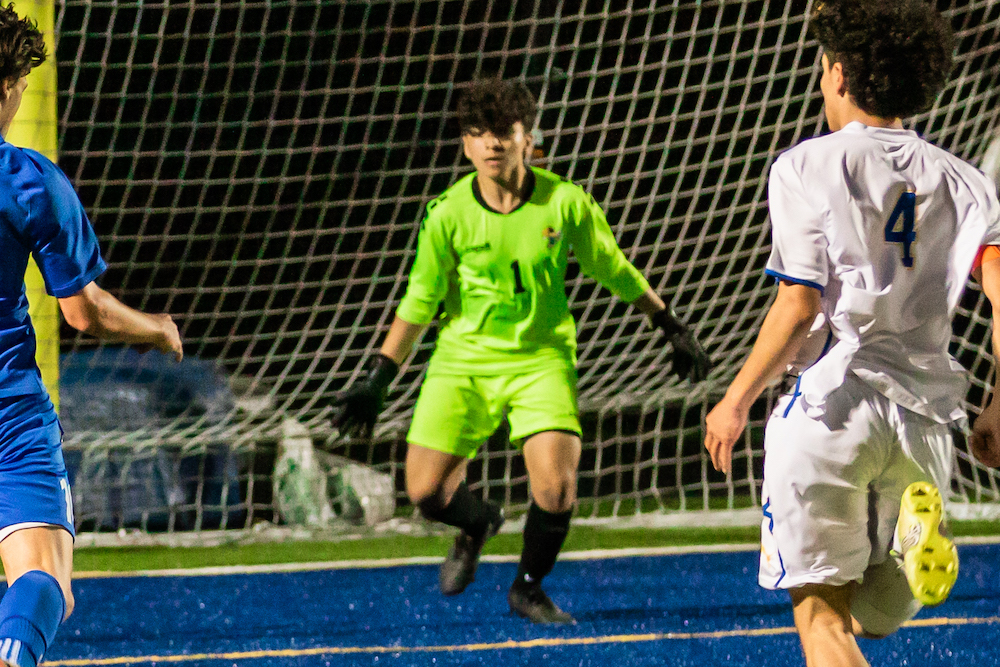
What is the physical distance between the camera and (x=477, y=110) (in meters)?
3.87

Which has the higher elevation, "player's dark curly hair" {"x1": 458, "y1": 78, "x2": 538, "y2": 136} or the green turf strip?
"player's dark curly hair" {"x1": 458, "y1": 78, "x2": 538, "y2": 136}

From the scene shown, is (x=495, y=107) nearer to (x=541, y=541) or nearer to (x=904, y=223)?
(x=541, y=541)

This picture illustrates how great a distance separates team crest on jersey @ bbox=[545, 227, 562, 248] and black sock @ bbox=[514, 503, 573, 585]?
88 cm

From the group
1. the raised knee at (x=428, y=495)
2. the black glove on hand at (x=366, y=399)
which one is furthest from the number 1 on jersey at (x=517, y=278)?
the raised knee at (x=428, y=495)

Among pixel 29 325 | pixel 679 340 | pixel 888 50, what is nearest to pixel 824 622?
pixel 888 50

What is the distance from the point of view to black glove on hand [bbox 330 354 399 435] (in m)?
4.01

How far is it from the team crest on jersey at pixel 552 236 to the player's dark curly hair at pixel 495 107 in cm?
35

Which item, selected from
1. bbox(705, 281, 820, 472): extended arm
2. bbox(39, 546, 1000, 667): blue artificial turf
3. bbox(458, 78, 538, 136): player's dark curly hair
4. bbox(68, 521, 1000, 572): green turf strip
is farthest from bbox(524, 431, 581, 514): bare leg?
bbox(705, 281, 820, 472): extended arm

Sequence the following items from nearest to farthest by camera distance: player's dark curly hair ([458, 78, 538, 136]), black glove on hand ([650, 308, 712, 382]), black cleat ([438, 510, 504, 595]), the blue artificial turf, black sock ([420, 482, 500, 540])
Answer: the blue artificial turf < player's dark curly hair ([458, 78, 538, 136]) < black glove on hand ([650, 308, 712, 382]) < black sock ([420, 482, 500, 540]) < black cleat ([438, 510, 504, 595])

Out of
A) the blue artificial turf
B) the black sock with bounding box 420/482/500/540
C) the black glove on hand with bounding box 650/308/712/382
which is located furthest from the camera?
the black sock with bounding box 420/482/500/540

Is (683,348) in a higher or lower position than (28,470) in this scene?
higher

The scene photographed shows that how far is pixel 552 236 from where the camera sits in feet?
12.8

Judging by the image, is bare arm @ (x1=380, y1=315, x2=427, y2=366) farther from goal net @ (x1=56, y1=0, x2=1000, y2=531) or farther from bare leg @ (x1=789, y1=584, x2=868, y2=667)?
bare leg @ (x1=789, y1=584, x2=868, y2=667)

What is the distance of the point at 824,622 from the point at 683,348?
1.93m
